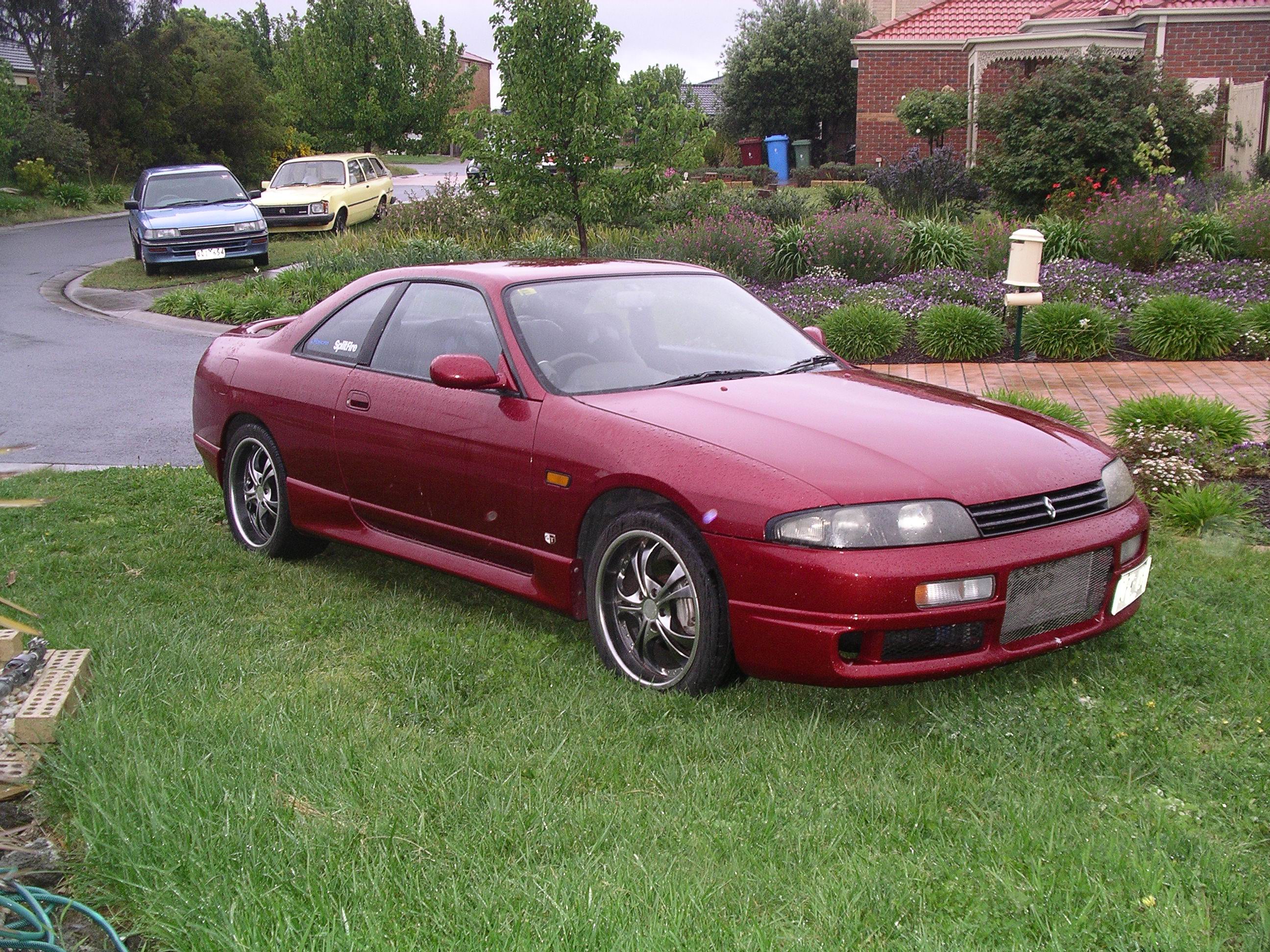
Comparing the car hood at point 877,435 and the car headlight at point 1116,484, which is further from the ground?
the car hood at point 877,435

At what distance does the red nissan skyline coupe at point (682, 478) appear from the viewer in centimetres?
391

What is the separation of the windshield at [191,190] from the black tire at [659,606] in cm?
1793

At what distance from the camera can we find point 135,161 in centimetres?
4191

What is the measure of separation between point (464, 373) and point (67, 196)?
3636 cm

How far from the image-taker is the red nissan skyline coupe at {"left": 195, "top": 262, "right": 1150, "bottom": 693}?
3.91 metres

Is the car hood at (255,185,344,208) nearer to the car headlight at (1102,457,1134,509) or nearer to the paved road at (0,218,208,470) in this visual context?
the paved road at (0,218,208,470)

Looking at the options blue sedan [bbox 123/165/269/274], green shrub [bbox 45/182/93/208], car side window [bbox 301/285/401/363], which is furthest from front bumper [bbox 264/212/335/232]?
car side window [bbox 301/285/401/363]

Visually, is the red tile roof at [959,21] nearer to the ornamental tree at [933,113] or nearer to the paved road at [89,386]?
the ornamental tree at [933,113]

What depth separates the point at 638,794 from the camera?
3.46 metres

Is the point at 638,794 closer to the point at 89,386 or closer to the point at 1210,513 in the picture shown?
the point at 1210,513

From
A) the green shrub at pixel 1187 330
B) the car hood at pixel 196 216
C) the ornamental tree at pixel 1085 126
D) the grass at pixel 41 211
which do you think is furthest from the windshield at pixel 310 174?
the green shrub at pixel 1187 330

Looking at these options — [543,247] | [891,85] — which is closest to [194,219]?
[543,247]

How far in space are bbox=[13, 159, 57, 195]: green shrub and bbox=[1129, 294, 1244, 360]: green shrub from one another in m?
34.6

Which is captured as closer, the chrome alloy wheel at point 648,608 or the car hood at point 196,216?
the chrome alloy wheel at point 648,608
